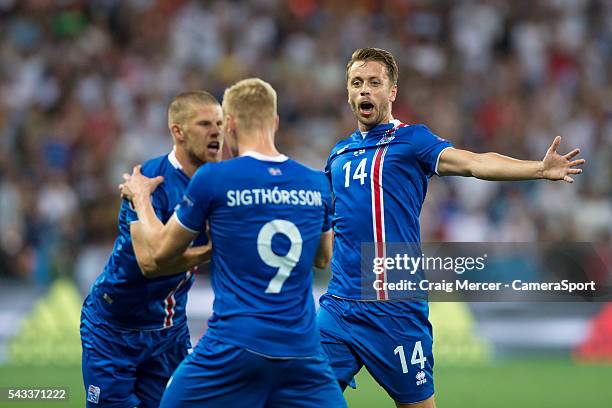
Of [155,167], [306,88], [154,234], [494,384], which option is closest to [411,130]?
[155,167]

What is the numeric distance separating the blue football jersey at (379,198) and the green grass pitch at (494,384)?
3.91m

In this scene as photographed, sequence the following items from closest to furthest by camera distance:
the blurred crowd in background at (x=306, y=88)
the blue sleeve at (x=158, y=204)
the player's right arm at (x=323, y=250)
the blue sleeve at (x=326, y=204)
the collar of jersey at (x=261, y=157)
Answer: the collar of jersey at (x=261, y=157) → the blue sleeve at (x=326, y=204) → the player's right arm at (x=323, y=250) → the blue sleeve at (x=158, y=204) → the blurred crowd in background at (x=306, y=88)

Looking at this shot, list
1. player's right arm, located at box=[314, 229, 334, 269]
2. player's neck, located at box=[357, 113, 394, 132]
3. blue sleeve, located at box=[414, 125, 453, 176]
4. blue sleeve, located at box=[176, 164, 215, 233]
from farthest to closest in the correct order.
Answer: player's neck, located at box=[357, 113, 394, 132]
blue sleeve, located at box=[414, 125, 453, 176]
player's right arm, located at box=[314, 229, 334, 269]
blue sleeve, located at box=[176, 164, 215, 233]

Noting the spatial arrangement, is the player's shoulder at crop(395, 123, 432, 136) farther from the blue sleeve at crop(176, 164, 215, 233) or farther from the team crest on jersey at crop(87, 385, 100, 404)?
the team crest on jersey at crop(87, 385, 100, 404)

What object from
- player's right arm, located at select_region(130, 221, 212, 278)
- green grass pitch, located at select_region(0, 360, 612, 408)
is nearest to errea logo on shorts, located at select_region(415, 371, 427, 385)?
player's right arm, located at select_region(130, 221, 212, 278)

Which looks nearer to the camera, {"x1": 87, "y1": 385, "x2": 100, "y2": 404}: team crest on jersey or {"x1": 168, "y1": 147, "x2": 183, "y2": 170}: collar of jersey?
{"x1": 168, "y1": 147, "x2": 183, "y2": 170}: collar of jersey

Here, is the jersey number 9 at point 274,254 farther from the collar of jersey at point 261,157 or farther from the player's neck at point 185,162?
the player's neck at point 185,162

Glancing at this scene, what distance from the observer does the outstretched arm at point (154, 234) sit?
17.5 ft

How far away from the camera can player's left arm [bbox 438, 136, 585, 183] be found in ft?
19.8

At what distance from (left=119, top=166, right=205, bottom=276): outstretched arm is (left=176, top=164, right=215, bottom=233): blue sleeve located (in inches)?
2.1

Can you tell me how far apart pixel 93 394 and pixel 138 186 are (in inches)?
59.1

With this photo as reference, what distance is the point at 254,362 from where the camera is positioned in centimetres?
518

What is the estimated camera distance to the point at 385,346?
6.75m

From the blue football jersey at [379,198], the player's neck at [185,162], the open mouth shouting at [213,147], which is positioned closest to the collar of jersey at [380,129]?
the blue football jersey at [379,198]
